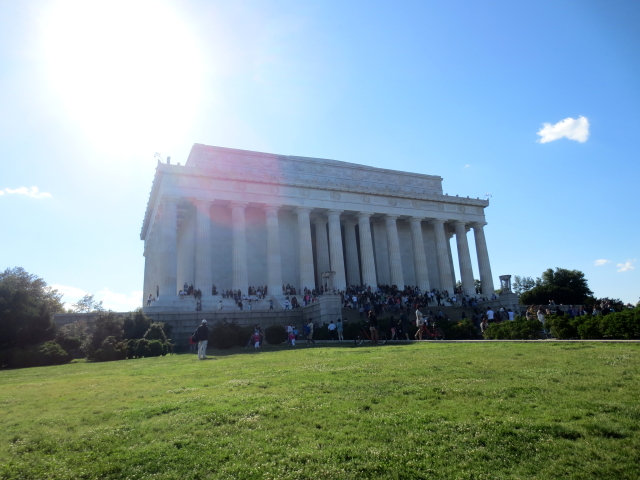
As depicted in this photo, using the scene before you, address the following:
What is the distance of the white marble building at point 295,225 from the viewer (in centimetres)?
4366

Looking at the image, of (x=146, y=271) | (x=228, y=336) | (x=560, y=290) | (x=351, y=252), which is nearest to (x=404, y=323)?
(x=228, y=336)

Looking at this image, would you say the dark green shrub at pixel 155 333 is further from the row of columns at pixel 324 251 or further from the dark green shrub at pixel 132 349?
the row of columns at pixel 324 251

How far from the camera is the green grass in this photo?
5121 millimetres

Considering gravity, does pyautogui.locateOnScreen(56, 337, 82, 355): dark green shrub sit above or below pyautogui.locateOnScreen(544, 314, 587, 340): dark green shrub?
above

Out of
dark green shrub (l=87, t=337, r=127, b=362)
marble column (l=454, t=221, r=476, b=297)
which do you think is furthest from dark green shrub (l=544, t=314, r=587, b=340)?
marble column (l=454, t=221, r=476, b=297)

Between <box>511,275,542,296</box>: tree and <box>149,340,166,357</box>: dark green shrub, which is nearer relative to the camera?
<box>149,340,166,357</box>: dark green shrub

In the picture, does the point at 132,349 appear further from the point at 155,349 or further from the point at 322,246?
the point at 322,246

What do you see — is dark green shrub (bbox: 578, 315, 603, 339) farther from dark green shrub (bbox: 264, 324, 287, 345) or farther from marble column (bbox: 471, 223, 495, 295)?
marble column (bbox: 471, 223, 495, 295)

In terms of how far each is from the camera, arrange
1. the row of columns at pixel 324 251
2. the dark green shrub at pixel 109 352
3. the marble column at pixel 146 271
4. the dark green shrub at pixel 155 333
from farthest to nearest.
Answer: the marble column at pixel 146 271, the row of columns at pixel 324 251, the dark green shrub at pixel 155 333, the dark green shrub at pixel 109 352

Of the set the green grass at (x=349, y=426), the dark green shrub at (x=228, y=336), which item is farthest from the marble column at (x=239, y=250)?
the green grass at (x=349, y=426)

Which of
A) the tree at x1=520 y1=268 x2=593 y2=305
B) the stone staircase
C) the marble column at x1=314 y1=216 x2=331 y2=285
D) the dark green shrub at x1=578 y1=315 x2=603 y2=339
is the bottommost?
the dark green shrub at x1=578 y1=315 x2=603 y2=339

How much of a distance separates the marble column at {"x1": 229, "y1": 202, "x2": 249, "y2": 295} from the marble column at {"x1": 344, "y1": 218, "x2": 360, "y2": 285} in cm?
1257

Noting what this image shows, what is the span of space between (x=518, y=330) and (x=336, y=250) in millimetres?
28726

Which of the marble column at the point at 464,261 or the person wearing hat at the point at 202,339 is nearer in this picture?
the person wearing hat at the point at 202,339
